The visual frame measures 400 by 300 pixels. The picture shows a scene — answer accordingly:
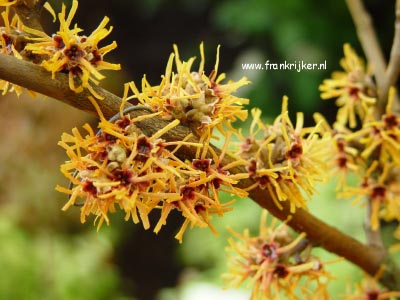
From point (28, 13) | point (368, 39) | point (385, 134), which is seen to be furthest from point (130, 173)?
point (368, 39)

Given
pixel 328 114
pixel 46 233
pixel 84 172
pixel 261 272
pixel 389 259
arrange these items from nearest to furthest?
pixel 84 172
pixel 261 272
pixel 389 259
pixel 46 233
pixel 328 114

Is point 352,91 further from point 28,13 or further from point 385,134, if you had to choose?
point 28,13

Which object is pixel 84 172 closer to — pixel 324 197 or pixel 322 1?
pixel 324 197

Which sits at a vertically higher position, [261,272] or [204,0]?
[204,0]

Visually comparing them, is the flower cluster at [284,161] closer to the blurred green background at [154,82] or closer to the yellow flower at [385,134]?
the yellow flower at [385,134]

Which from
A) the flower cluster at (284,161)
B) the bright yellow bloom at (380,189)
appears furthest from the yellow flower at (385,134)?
the flower cluster at (284,161)

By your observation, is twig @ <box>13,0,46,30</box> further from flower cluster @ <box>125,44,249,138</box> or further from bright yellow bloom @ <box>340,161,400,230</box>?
bright yellow bloom @ <box>340,161,400,230</box>

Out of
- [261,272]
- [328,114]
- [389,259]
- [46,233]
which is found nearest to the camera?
[261,272]

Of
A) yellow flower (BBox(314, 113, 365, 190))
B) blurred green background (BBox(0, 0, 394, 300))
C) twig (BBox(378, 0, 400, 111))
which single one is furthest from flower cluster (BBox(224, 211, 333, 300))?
blurred green background (BBox(0, 0, 394, 300))

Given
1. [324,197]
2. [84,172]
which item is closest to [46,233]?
[324,197]
